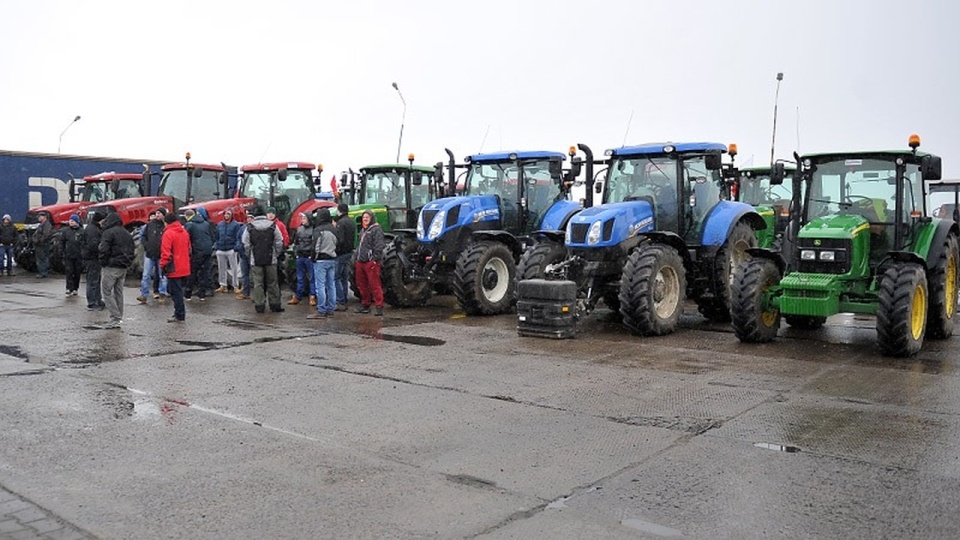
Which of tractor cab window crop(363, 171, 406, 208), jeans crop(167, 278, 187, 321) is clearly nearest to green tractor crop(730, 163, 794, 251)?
tractor cab window crop(363, 171, 406, 208)

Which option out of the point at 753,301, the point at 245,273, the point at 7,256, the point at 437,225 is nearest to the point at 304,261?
the point at 245,273

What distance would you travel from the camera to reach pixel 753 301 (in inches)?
393

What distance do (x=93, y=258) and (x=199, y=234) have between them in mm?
2234

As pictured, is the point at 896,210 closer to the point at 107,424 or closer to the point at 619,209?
the point at 619,209

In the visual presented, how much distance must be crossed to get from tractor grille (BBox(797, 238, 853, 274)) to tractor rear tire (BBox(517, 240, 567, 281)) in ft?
11.3

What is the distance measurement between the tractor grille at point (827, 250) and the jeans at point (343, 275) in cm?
686

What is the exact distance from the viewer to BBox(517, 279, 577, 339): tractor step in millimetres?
10641

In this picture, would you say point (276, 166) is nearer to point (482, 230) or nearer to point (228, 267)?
point (228, 267)

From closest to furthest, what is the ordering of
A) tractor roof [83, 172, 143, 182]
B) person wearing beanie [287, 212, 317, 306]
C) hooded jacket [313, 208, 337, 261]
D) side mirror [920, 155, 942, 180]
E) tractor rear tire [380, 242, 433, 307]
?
side mirror [920, 155, 942, 180] → hooded jacket [313, 208, 337, 261] → person wearing beanie [287, 212, 317, 306] → tractor rear tire [380, 242, 433, 307] → tractor roof [83, 172, 143, 182]

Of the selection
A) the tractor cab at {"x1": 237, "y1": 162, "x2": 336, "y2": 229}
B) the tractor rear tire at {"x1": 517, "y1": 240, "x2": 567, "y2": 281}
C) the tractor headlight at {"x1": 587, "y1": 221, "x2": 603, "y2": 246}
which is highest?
the tractor cab at {"x1": 237, "y1": 162, "x2": 336, "y2": 229}

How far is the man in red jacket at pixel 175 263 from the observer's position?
12.1 m

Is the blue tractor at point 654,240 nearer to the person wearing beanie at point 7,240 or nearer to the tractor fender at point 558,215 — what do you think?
the tractor fender at point 558,215

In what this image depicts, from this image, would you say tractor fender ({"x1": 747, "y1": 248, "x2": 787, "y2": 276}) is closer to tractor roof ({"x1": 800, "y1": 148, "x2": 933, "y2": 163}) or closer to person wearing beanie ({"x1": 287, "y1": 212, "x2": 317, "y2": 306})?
tractor roof ({"x1": 800, "y1": 148, "x2": 933, "y2": 163})

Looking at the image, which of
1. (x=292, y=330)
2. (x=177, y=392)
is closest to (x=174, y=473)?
(x=177, y=392)
